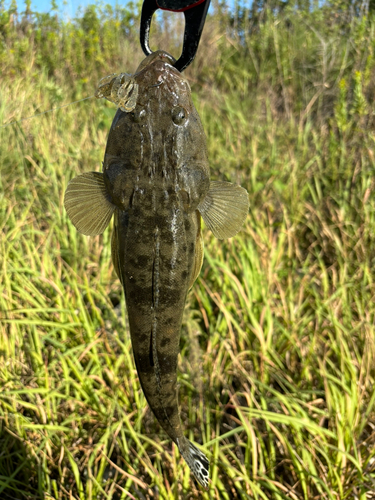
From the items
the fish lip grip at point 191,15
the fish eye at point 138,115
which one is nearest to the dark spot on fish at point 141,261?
the fish eye at point 138,115

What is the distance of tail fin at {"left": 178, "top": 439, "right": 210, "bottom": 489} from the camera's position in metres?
1.21

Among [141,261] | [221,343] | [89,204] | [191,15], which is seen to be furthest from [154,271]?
[221,343]

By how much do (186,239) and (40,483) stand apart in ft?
5.48

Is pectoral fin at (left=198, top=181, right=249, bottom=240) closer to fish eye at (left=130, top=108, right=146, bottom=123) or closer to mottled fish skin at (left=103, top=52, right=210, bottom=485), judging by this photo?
mottled fish skin at (left=103, top=52, right=210, bottom=485)

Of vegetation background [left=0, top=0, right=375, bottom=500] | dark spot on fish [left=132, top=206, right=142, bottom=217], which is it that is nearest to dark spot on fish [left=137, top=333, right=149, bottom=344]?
dark spot on fish [left=132, top=206, right=142, bottom=217]

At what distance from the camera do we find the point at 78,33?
21.5 ft

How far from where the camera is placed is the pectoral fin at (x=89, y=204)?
1.06 metres

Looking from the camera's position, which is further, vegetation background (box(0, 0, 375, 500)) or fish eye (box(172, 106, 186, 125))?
vegetation background (box(0, 0, 375, 500))

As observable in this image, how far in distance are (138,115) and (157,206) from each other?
25cm

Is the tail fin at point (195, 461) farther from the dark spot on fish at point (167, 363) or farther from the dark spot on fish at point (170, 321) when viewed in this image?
the dark spot on fish at point (170, 321)

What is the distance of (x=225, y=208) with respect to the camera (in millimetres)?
1126

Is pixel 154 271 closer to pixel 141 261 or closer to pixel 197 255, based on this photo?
pixel 141 261

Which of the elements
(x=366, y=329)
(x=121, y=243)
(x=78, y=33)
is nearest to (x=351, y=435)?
(x=366, y=329)

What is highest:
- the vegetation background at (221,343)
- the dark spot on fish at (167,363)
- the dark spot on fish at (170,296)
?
the dark spot on fish at (170,296)
